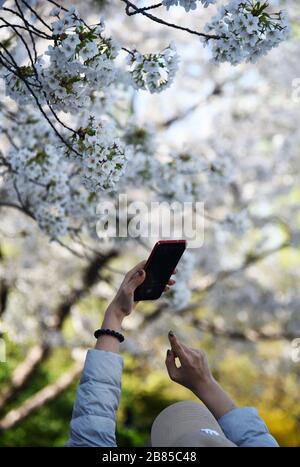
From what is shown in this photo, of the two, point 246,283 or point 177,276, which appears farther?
point 246,283

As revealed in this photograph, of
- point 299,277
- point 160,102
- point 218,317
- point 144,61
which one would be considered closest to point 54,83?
point 144,61

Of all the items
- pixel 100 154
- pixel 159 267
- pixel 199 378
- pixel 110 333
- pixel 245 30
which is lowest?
pixel 199 378

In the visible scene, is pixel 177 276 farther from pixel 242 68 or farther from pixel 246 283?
pixel 242 68

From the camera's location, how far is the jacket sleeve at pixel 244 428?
5.41ft

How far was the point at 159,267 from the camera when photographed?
210 centimetres

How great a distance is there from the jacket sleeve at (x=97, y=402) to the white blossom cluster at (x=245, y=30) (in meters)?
1.54

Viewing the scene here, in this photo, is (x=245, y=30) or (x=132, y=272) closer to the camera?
(x=132, y=272)

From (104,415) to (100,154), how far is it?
4.34 feet

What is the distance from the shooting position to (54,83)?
265 cm

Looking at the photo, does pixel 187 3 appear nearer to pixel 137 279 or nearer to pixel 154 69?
pixel 154 69

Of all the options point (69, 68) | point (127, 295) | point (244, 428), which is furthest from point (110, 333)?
point (69, 68)

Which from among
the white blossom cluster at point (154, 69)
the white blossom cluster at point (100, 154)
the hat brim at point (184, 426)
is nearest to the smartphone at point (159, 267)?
the hat brim at point (184, 426)

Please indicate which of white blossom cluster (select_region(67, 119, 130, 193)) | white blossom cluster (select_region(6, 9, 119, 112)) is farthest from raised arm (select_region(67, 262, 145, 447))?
white blossom cluster (select_region(6, 9, 119, 112))
